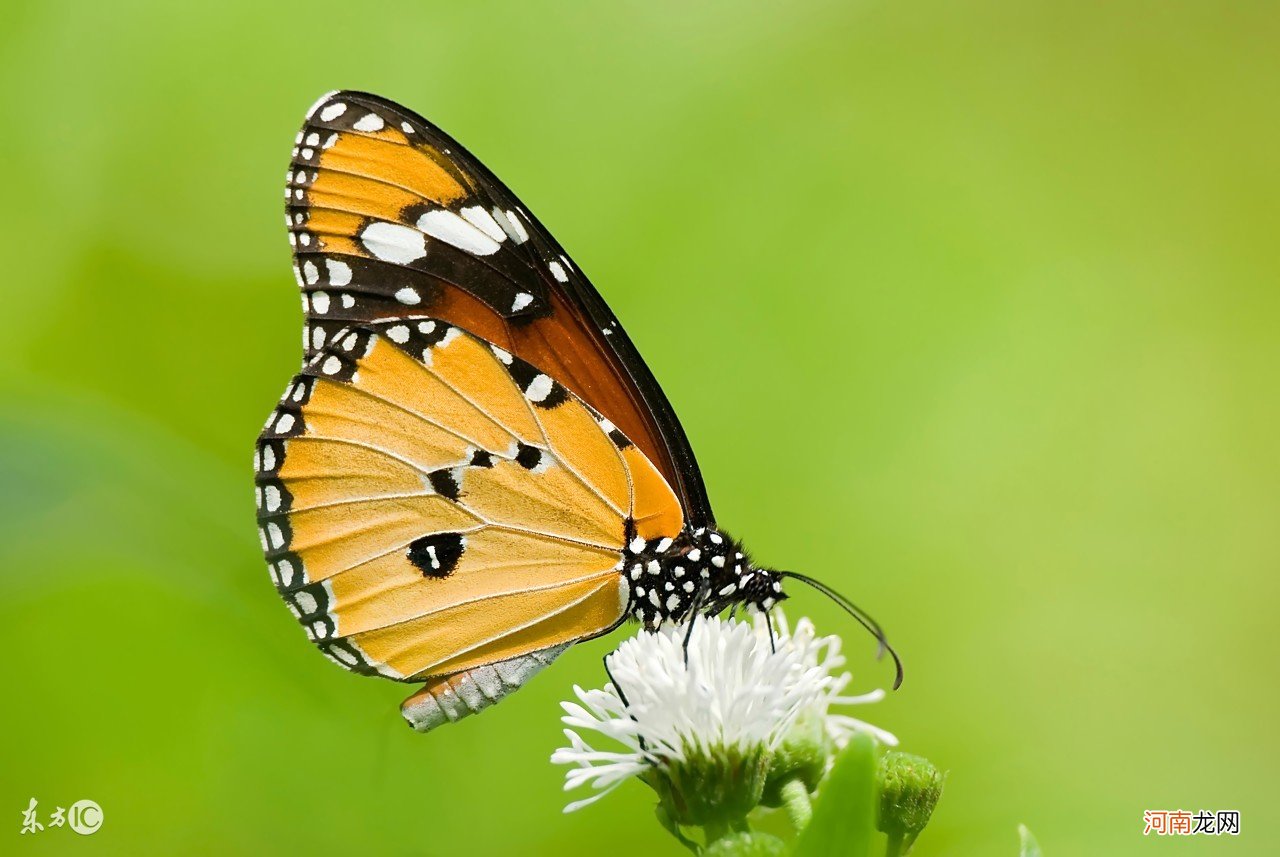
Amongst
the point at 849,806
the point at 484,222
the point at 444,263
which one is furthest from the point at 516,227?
the point at 849,806

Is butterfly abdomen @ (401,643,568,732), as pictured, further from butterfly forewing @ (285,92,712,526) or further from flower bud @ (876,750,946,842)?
flower bud @ (876,750,946,842)

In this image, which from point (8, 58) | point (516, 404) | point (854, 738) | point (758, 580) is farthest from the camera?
point (8, 58)

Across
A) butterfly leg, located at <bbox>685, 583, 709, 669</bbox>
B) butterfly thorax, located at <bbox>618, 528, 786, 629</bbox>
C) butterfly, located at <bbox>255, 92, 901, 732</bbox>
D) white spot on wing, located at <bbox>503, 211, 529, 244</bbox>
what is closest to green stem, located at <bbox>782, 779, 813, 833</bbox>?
butterfly leg, located at <bbox>685, 583, 709, 669</bbox>

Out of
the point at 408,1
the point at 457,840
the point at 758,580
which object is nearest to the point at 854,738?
the point at 758,580

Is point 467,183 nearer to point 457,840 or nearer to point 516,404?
point 516,404

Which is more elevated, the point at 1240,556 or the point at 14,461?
the point at 1240,556

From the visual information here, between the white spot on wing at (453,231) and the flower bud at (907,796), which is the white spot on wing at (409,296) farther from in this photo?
the flower bud at (907,796)

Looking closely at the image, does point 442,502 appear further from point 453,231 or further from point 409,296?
point 453,231
